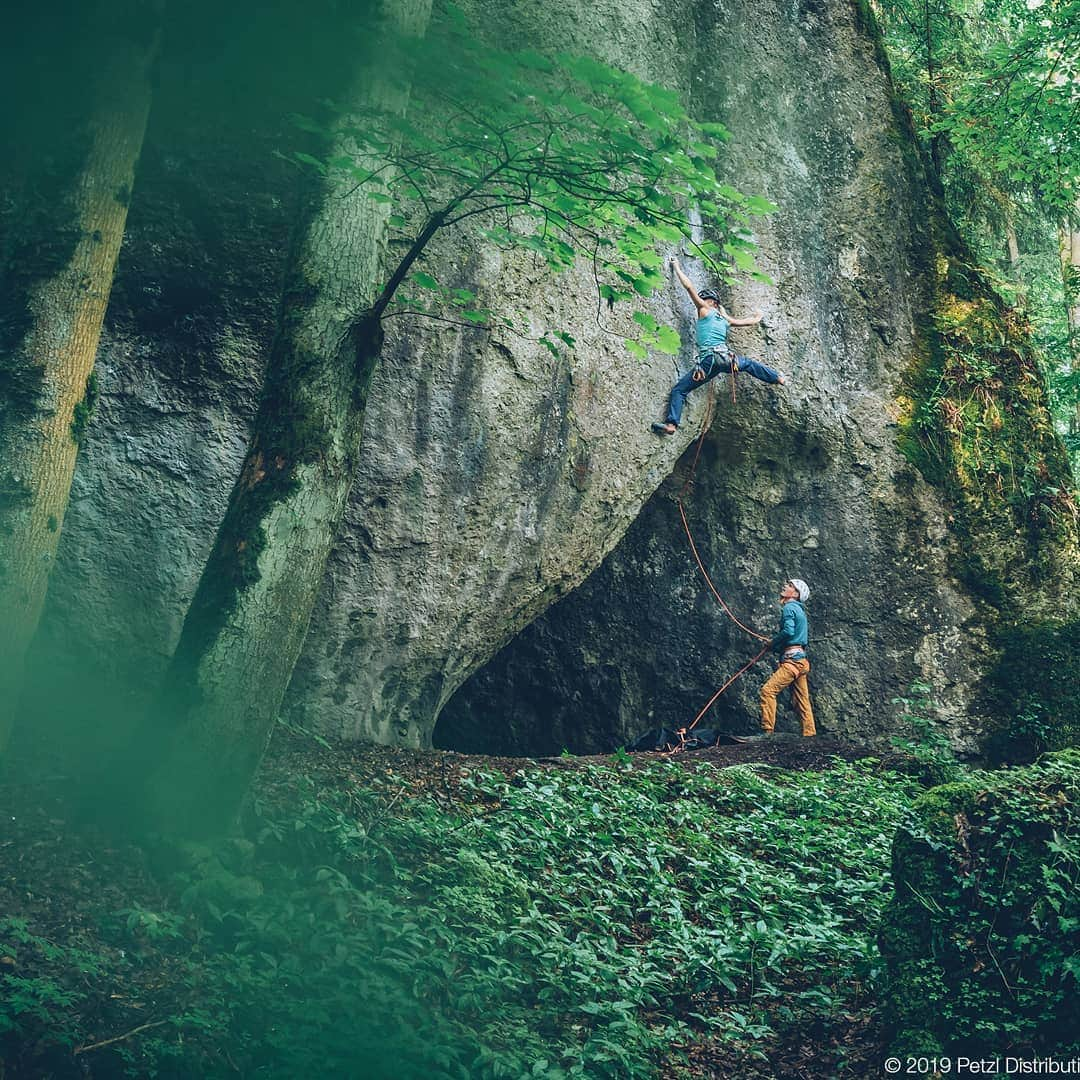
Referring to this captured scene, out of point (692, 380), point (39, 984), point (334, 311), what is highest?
point (692, 380)

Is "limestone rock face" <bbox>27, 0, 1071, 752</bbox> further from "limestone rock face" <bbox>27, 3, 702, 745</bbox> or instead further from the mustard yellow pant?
the mustard yellow pant

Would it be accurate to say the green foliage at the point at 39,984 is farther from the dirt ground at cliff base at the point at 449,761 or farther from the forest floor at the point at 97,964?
the dirt ground at cliff base at the point at 449,761

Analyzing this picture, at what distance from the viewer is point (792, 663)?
10.6m

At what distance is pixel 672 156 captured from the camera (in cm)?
456

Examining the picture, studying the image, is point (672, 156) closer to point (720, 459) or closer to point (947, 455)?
point (720, 459)

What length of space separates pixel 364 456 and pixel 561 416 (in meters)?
2.10

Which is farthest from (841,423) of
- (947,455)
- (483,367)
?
(483,367)

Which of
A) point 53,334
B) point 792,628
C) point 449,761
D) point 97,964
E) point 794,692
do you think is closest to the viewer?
point 97,964

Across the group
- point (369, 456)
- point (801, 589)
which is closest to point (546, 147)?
point (369, 456)

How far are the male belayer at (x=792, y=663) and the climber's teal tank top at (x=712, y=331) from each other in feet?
9.39

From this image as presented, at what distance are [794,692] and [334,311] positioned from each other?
7.74 meters

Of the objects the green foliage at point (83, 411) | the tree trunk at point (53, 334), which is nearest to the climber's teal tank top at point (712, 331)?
the tree trunk at point (53, 334)

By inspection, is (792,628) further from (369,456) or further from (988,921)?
(988,921)

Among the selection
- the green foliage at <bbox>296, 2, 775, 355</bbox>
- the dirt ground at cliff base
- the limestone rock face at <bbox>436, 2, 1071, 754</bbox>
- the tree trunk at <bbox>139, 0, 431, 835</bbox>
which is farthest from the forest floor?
the limestone rock face at <bbox>436, 2, 1071, 754</bbox>
